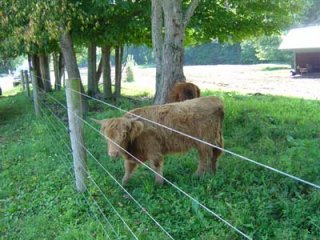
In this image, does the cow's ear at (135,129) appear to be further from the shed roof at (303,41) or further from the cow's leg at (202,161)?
the shed roof at (303,41)

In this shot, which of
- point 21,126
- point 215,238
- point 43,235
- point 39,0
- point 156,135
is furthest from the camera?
point 21,126

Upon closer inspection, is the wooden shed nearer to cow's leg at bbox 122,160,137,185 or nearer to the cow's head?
cow's leg at bbox 122,160,137,185

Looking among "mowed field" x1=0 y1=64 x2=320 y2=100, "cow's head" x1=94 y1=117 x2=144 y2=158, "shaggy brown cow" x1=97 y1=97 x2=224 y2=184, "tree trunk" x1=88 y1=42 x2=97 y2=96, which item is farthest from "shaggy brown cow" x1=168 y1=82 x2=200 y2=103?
"tree trunk" x1=88 y1=42 x2=97 y2=96

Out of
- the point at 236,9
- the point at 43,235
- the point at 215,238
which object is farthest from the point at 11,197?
the point at 236,9

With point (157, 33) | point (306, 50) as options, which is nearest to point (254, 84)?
point (306, 50)

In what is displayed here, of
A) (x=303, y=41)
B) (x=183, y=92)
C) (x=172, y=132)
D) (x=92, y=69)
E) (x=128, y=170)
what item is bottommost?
(x=128, y=170)

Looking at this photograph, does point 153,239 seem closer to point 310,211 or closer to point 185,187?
point 185,187

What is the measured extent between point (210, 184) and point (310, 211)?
131 cm

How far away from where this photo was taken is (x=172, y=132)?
532 centimetres

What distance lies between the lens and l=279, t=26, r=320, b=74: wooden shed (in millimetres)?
33781

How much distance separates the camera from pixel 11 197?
5.86m

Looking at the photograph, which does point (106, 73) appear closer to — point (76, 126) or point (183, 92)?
point (183, 92)

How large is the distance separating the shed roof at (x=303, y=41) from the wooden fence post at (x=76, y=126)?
31.5 metres

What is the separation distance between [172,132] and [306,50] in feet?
106
